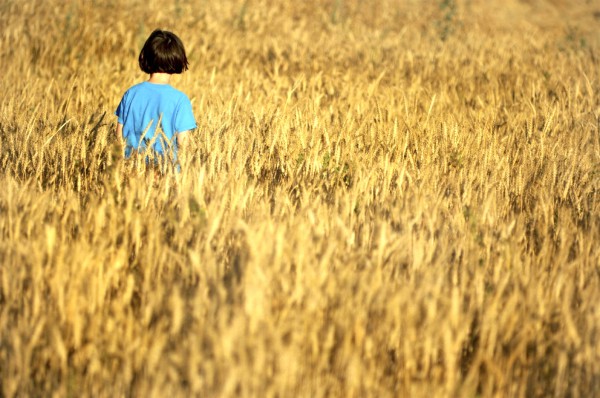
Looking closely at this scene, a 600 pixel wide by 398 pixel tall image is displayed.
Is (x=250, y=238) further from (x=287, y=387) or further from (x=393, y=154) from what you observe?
(x=393, y=154)

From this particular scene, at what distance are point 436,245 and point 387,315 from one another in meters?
0.51

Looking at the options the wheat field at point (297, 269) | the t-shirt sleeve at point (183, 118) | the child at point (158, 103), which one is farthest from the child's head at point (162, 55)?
the wheat field at point (297, 269)

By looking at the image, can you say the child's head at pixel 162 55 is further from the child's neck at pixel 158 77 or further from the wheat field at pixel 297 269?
the wheat field at pixel 297 269

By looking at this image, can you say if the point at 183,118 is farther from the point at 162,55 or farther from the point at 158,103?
the point at 162,55

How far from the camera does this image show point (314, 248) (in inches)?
80.0

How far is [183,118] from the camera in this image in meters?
3.24

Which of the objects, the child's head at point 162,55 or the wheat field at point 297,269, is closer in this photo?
the wheat field at point 297,269

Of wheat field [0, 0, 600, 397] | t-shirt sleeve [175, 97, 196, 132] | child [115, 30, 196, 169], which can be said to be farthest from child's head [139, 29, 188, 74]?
wheat field [0, 0, 600, 397]

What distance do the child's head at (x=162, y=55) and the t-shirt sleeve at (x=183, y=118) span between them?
0.59ft

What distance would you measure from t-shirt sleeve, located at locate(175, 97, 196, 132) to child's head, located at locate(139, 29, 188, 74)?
0.59 ft

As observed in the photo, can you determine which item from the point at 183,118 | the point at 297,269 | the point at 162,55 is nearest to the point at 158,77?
the point at 162,55

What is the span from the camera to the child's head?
3.26 meters

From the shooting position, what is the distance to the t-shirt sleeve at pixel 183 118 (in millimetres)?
3236

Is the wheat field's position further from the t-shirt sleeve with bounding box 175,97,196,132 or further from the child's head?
the child's head
